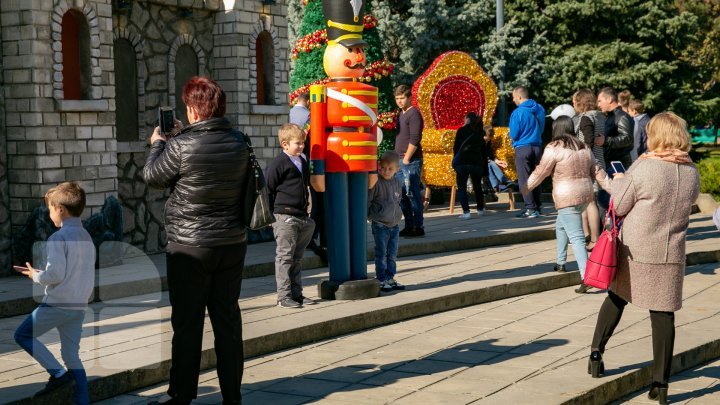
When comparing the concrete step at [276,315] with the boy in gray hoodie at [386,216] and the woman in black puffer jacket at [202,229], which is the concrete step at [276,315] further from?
the woman in black puffer jacket at [202,229]

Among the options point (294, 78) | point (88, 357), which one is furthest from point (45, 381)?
point (294, 78)

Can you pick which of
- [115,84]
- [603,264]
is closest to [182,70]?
[115,84]

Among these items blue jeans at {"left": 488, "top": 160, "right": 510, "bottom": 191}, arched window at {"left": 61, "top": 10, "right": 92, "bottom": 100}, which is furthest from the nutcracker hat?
blue jeans at {"left": 488, "top": 160, "right": 510, "bottom": 191}

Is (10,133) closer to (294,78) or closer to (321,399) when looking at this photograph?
(321,399)

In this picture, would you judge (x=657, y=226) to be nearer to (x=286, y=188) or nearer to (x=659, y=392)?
(x=659, y=392)

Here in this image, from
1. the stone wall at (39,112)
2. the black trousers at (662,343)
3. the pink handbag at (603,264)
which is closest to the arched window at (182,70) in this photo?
the stone wall at (39,112)

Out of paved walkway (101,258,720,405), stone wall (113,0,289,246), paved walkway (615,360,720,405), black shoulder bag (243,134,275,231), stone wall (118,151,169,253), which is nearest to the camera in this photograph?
black shoulder bag (243,134,275,231)

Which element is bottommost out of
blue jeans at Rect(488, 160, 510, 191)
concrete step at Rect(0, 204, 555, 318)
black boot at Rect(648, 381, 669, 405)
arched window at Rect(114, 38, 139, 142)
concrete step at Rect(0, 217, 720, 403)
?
black boot at Rect(648, 381, 669, 405)

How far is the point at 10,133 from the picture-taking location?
11.0 m

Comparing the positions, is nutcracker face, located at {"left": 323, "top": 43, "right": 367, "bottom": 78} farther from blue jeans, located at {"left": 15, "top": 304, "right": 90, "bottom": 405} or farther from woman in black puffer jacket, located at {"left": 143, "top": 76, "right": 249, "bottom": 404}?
blue jeans, located at {"left": 15, "top": 304, "right": 90, "bottom": 405}

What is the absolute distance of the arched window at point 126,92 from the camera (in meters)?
12.6

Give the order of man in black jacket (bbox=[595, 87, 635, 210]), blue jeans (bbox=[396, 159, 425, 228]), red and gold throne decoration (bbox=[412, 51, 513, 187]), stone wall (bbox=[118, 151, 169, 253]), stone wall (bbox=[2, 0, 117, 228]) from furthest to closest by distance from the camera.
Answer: red and gold throne decoration (bbox=[412, 51, 513, 187]), blue jeans (bbox=[396, 159, 425, 228]), stone wall (bbox=[118, 151, 169, 253]), man in black jacket (bbox=[595, 87, 635, 210]), stone wall (bbox=[2, 0, 117, 228])

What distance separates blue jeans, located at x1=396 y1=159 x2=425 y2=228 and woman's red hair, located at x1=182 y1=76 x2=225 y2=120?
7.74 meters

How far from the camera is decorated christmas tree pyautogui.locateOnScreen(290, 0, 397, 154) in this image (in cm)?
2002
